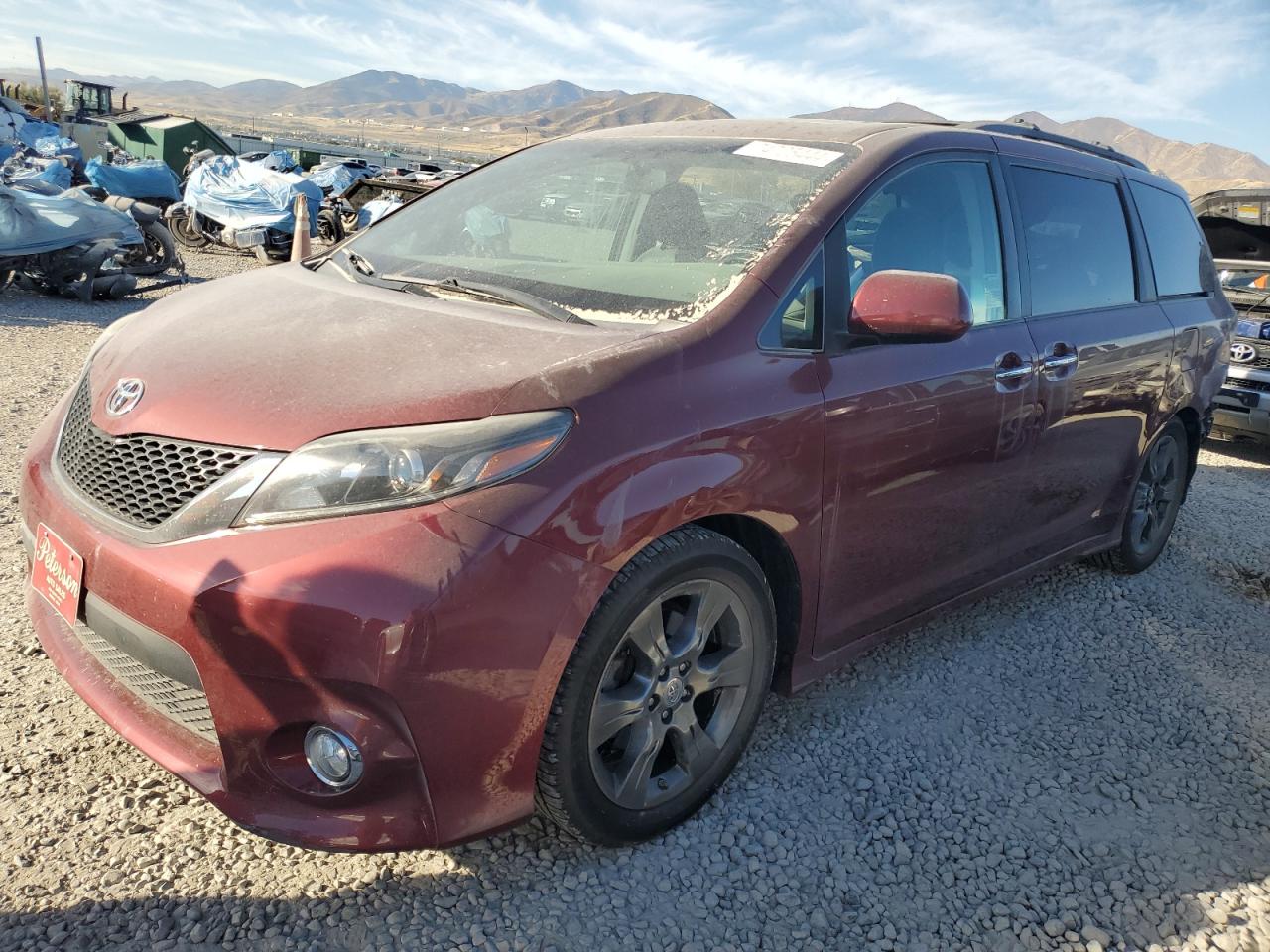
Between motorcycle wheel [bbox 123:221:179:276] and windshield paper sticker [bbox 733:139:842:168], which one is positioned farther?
Result: motorcycle wheel [bbox 123:221:179:276]

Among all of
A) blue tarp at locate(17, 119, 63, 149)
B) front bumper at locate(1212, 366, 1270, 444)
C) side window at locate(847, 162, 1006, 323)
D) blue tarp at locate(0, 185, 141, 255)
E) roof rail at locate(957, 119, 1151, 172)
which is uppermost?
roof rail at locate(957, 119, 1151, 172)

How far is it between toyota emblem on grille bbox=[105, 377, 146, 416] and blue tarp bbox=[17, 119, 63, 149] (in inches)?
1524

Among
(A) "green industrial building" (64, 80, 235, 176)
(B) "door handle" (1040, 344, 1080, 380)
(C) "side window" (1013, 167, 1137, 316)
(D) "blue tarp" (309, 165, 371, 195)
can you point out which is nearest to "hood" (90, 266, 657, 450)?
(B) "door handle" (1040, 344, 1080, 380)

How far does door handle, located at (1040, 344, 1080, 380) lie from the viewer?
129 inches

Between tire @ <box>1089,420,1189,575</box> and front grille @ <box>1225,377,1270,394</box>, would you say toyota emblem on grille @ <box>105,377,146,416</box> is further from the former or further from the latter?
front grille @ <box>1225,377,1270,394</box>

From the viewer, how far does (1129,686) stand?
3.56 meters

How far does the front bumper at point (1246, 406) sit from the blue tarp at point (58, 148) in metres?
25.8

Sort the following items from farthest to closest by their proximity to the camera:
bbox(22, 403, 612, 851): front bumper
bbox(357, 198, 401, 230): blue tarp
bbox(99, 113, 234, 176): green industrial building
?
bbox(99, 113, 234, 176): green industrial building → bbox(357, 198, 401, 230): blue tarp → bbox(22, 403, 612, 851): front bumper

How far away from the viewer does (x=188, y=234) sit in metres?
16.8

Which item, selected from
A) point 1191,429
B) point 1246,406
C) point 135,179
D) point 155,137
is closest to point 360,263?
point 1191,429

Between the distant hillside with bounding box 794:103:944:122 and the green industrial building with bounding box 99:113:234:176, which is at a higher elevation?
the distant hillside with bounding box 794:103:944:122

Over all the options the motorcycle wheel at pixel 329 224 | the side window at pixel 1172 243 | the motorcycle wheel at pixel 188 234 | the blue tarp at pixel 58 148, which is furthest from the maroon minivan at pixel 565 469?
the blue tarp at pixel 58 148

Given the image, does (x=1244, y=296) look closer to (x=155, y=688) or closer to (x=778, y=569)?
(x=778, y=569)

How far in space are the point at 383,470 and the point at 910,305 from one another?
142 centimetres
